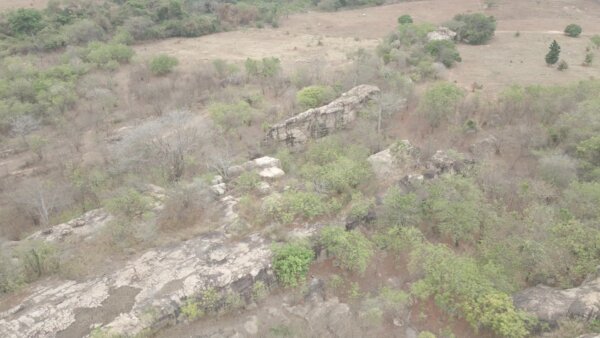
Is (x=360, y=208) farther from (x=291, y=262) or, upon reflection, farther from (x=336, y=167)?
(x=291, y=262)

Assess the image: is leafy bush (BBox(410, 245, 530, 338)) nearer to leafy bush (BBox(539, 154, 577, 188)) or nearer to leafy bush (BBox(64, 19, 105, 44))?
leafy bush (BBox(539, 154, 577, 188))

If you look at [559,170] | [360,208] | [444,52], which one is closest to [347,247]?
[360,208]

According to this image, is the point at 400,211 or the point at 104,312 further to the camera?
the point at 400,211

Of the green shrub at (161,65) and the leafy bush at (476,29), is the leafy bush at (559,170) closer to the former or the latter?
the leafy bush at (476,29)

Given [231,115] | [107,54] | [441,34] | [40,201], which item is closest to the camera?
[40,201]

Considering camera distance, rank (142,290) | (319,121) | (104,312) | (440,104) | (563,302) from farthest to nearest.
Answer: (319,121) < (440,104) < (142,290) < (104,312) < (563,302)
